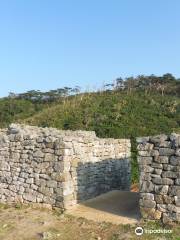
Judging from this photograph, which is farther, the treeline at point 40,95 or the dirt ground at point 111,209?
the treeline at point 40,95

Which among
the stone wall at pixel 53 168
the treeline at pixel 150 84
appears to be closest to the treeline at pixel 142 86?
the treeline at pixel 150 84

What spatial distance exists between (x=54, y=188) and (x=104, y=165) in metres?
2.75

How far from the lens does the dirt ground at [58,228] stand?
328 inches

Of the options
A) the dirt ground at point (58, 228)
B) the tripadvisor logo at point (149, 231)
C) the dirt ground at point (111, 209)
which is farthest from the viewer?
the dirt ground at point (111, 209)

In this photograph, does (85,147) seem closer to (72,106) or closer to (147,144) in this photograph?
(147,144)

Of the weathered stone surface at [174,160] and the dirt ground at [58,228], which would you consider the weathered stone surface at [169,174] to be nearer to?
the weathered stone surface at [174,160]

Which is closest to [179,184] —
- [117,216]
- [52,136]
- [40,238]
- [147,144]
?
[147,144]

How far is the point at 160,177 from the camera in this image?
884cm

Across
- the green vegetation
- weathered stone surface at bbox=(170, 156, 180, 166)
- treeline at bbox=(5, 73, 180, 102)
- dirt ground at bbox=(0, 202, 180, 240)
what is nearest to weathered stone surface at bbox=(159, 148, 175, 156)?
weathered stone surface at bbox=(170, 156, 180, 166)

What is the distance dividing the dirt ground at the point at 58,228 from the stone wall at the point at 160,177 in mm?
365

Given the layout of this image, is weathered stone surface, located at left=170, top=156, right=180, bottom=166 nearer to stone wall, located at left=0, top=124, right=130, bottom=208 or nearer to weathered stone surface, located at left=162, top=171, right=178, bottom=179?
weathered stone surface, located at left=162, top=171, right=178, bottom=179

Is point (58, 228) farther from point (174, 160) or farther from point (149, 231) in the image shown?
point (174, 160)

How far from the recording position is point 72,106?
87.0 ft

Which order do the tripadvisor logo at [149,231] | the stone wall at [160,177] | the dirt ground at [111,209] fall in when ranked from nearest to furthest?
the tripadvisor logo at [149,231], the stone wall at [160,177], the dirt ground at [111,209]
